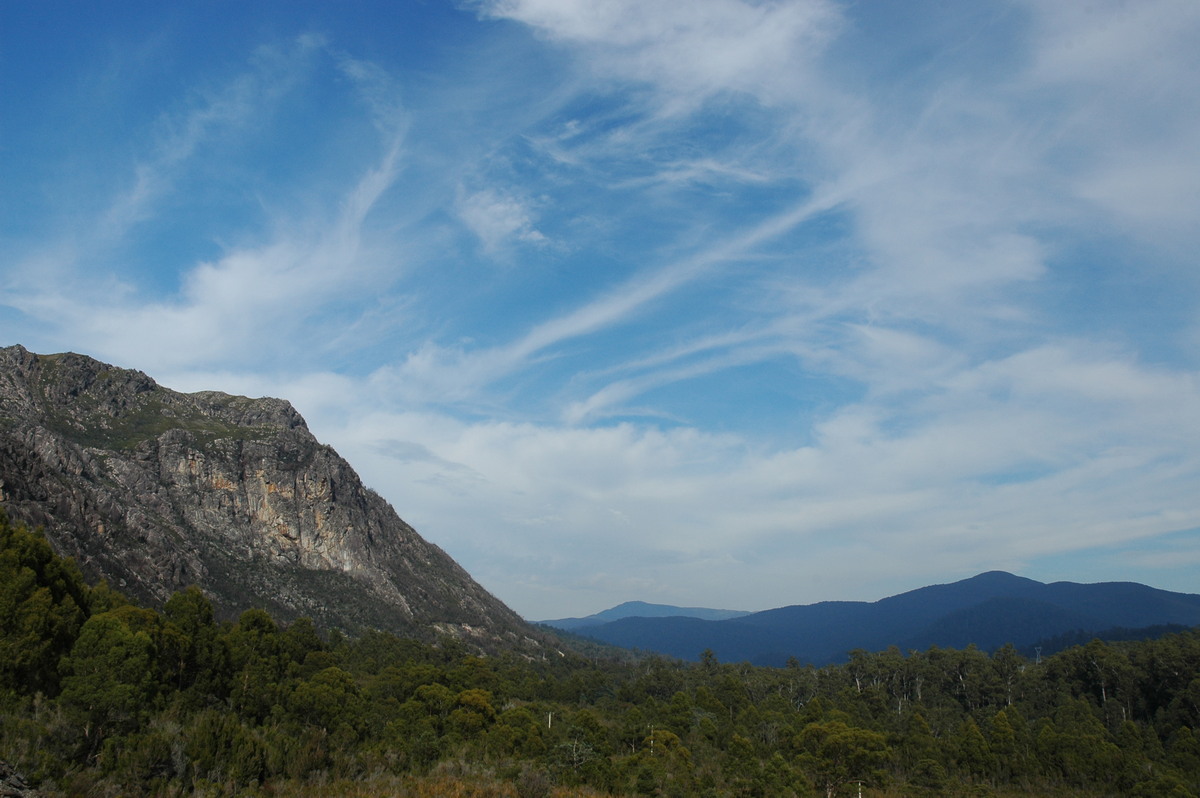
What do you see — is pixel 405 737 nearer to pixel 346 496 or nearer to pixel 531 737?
pixel 531 737

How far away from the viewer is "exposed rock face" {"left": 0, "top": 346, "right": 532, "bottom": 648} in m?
117

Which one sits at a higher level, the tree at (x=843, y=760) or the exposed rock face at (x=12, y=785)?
the exposed rock face at (x=12, y=785)

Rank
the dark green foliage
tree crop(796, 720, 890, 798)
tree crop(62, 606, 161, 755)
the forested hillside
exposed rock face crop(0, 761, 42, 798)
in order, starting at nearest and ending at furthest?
exposed rock face crop(0, 761, 42, 798) < the forested hillside < tree crop(62, 606, 161, 755) < the dark green foliage < tree crop(796, 720, 890, 798)

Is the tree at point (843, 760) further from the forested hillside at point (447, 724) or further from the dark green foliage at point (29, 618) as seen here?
the dark green foliage at point (29, 618)

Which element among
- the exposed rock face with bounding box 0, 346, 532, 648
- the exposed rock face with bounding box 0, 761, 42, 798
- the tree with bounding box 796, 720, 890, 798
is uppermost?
the exposed rock face with bounding box 0, 346, 532, 648

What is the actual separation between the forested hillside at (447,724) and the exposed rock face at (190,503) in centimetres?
5377

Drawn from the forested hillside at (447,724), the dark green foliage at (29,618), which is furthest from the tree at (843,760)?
the dark green foliage at (29,618)

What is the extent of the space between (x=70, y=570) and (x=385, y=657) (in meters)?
53.5

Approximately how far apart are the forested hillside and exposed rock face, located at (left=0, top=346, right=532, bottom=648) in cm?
5377

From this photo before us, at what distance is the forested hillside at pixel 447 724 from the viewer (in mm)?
20359

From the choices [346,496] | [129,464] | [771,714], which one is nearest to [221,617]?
[129,464]

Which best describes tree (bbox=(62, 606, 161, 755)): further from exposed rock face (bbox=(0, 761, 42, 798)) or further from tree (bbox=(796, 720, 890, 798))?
tree (bbox=(796, 720, 890, 798))

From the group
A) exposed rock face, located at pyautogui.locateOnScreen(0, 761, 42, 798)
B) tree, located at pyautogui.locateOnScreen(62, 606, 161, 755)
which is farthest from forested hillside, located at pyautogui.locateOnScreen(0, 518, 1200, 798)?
exposed rock face, located at pyautogui.locateOnScreen(0, 761, 42, 798)

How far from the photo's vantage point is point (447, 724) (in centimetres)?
4516
